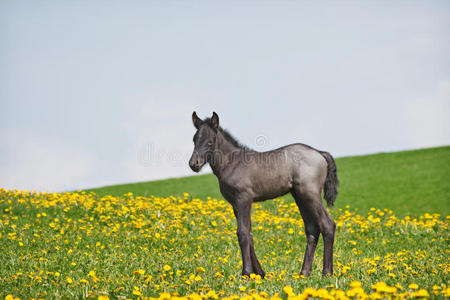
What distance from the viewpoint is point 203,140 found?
7.56 m

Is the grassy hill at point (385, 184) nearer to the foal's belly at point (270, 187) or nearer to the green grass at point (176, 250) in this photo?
the green grass at point (176, 250)

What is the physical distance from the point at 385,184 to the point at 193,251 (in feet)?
45.2

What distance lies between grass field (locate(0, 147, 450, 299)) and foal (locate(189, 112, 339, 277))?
656 mm

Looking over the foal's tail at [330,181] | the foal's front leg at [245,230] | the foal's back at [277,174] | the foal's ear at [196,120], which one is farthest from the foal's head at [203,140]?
the foal's tail at [330,181]

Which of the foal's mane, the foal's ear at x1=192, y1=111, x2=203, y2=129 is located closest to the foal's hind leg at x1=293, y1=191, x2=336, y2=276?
the foal's mane

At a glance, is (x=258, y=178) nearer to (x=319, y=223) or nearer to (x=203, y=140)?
(x=203, y=140)

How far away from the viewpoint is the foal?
748 centimetres

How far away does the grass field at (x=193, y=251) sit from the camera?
6199 mm

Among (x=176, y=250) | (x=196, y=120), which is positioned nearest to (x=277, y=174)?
(x=196, y=120)

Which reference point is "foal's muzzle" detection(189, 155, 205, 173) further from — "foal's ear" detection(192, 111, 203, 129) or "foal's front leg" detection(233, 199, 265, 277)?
"foal's front leg" detection(233, 199, 265, 277)

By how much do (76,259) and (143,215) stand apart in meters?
3.88

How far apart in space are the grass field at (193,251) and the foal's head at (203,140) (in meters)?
1.84

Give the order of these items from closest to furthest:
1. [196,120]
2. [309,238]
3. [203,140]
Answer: [203,140], [196,120], [309,238]

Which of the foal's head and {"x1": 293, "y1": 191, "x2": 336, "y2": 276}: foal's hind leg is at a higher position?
the foal's head
